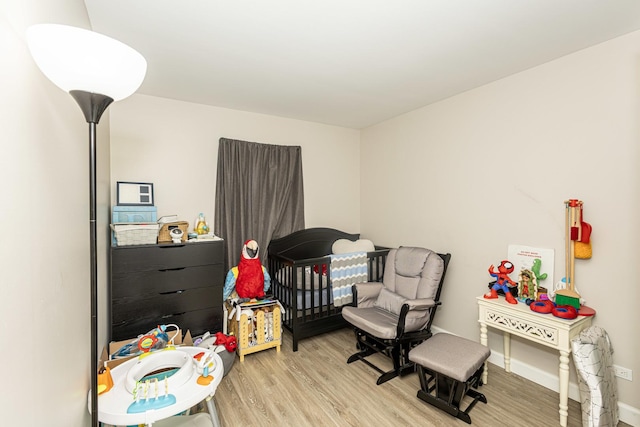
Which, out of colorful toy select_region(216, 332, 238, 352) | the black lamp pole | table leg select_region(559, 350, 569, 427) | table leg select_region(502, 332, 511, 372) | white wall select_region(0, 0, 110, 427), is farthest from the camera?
colorful toy select_region(216, 332, 238, 352)

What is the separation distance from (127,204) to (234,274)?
1.15 metres

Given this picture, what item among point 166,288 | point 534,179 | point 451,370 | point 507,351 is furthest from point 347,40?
point 507,351

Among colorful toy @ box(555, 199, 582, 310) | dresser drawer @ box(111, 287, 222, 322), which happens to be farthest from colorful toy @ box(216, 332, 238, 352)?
colorful toy @ box(555, 199, 582, 310)

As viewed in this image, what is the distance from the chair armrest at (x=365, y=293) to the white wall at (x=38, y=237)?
211 centimetres

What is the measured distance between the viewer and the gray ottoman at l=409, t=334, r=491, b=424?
194cm

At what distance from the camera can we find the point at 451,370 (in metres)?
1.92

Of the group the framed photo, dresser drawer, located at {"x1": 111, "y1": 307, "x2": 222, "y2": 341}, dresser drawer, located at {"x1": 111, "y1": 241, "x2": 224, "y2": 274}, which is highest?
the framed photo

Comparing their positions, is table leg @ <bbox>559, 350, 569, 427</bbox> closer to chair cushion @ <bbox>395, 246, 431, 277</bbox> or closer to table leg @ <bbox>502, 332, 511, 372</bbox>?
table leg @ <bbox>502, 332, 511, 372</bbox>

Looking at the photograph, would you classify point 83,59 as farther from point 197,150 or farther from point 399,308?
point 399,308

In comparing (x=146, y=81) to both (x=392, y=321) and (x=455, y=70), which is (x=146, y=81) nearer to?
(x=455, y=70)

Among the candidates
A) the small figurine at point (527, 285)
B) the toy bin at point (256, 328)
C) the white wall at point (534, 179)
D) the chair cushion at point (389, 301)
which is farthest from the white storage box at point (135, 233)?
the small figurine at point (527, 285)

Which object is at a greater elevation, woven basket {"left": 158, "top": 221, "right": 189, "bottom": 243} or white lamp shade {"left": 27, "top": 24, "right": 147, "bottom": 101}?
white lamp shade {"left": 27, "top": 24, "right": 147, "bottom": 101}

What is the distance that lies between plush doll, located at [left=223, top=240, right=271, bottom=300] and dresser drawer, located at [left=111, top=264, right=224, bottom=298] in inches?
7.8

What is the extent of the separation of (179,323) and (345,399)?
60.7 inches
